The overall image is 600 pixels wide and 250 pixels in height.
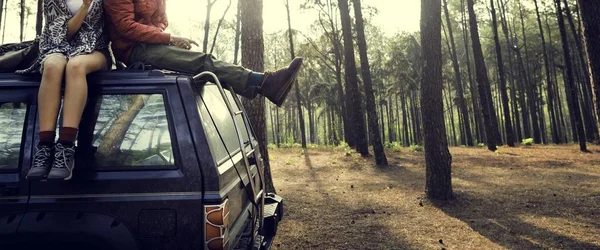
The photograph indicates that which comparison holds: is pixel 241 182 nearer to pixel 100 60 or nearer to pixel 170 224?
pixel 170 224

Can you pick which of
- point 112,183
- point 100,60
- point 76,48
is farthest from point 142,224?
point 76,48

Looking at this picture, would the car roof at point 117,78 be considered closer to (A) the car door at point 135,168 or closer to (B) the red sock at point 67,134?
(A) the car door at point 135,168

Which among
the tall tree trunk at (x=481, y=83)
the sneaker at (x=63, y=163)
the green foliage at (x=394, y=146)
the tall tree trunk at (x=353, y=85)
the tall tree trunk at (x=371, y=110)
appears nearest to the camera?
the sneaker at (x=63, y=163)

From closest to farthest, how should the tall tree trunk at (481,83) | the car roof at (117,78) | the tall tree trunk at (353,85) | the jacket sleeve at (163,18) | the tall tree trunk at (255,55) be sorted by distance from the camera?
the car roof at (117,78) < the jacket sleeve at (163,18) < the tall tree trunk at (255,55) < the tall tree trunk at (353,85) < the tall tree trunk at (481,83)

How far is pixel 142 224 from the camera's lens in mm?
2084

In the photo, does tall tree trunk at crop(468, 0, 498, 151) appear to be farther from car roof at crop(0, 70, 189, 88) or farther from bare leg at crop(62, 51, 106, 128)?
bare leg at crop(62, 51, 106, 128)

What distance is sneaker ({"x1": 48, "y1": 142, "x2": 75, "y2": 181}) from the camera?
202 centimetres

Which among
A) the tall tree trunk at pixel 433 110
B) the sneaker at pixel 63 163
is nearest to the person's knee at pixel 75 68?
the sneaker at pixel 63 163

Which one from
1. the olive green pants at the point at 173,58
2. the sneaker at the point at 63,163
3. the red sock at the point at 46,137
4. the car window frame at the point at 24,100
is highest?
the olive green pants at the point at 173,58

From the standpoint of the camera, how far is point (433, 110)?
7473 mm

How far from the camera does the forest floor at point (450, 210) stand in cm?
544

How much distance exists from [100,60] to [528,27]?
3628cm

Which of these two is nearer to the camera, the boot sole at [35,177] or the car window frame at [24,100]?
the boot sole at [35,177]

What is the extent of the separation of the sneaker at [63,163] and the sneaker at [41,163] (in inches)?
2.5
